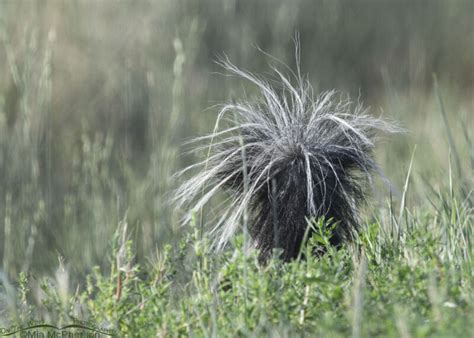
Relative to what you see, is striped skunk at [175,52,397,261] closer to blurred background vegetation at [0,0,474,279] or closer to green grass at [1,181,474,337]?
green grass at [1,181,474,337]

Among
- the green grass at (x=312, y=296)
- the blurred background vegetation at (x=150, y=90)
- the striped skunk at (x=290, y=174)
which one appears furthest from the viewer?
the blurred background vegetation at (x=150, y=90)

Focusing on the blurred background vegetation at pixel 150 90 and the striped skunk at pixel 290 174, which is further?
the blurred background vegetation at pixel 150 90

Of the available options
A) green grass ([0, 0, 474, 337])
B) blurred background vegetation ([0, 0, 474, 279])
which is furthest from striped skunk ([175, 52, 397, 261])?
blurred background vegetation ([0, 0, 474, 279])

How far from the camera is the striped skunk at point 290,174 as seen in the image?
267cm

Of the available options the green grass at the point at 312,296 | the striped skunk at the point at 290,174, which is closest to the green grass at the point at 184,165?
the green grass at the point at 312,296

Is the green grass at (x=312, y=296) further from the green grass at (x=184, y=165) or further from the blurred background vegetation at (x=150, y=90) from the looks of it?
the blurred background vegetation at (x=150, y=90)

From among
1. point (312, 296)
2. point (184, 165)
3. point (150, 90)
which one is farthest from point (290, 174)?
point (184, 165)

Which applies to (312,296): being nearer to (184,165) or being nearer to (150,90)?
(150,90)

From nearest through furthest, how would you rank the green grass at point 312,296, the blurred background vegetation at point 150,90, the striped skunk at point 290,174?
the green grass at point 312,296 → the striped skunk at point 290,174 → the blurred background vegetation at point 150,90

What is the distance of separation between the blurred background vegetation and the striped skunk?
873 mm

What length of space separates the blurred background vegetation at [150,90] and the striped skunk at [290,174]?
87 cm

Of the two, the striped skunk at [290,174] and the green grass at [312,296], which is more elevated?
the striped skunk at [290,174]

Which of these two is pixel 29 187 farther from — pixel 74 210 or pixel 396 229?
pixel 396 229

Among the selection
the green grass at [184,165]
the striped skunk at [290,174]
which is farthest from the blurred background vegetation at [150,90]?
the striped skunk at [290,174]
